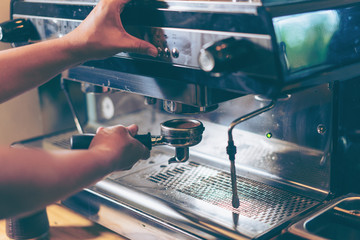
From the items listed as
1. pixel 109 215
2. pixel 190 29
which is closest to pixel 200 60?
pixel 190 29

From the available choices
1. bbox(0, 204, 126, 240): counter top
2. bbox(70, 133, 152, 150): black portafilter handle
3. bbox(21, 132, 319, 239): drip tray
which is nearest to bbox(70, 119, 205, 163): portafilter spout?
bbox(70, 133, 152, 150): black portafilter handle

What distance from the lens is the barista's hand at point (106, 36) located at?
0.67m

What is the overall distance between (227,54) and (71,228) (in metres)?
0.52

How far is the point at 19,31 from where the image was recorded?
89cm

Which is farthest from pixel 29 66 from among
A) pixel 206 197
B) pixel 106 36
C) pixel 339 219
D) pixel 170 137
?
pixel 339 219

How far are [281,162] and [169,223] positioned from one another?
240 millimetres

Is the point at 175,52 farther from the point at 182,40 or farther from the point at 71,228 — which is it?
the point at 71,228

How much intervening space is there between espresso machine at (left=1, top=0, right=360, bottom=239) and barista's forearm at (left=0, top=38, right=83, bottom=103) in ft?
0.27

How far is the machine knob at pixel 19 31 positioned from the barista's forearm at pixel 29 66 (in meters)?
0.14

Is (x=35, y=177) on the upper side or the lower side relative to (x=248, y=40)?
lower

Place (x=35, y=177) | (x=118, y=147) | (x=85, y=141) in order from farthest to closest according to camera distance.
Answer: (x=85, y=141)
(x=118, y=147)
(x=35, y=177)

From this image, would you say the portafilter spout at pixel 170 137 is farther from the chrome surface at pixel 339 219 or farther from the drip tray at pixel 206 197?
the chrome surface at pixel 339 219

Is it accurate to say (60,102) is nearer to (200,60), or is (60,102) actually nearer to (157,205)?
(157,205)

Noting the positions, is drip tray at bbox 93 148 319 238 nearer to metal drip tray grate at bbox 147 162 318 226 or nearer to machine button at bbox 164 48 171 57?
metal drip tray grate at bbox 147 162 318 226
